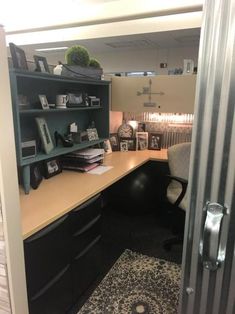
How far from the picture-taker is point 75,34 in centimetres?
488

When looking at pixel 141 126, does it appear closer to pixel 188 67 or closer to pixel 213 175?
pixel 188 67

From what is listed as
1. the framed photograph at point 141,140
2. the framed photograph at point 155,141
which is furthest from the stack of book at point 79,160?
the framed photograph at point 155,141

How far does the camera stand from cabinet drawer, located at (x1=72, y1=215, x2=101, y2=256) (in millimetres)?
1685

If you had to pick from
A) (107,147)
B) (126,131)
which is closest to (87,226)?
(107,147)

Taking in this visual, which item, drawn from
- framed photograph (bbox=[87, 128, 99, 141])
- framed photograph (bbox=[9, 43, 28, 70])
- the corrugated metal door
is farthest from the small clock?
the corrugated metal door

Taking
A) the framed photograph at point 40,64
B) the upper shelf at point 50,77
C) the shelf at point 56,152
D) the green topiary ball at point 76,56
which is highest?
the green topiary ball at point 76,56

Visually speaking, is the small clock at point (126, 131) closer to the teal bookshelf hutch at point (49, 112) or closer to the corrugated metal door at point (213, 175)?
the teal bookshelf hutch at point (49, 112)

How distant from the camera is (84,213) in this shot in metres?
1.73

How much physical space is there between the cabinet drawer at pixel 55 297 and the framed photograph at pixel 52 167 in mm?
795

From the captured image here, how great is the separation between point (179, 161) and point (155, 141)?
769 millimetres

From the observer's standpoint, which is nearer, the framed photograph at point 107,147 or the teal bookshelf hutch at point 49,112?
the teal bookshelf hutch at point 49,112

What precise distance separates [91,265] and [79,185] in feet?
1.95

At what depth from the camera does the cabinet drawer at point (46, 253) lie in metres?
1.31

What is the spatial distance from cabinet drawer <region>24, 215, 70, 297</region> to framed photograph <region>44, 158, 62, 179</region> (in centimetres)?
67
